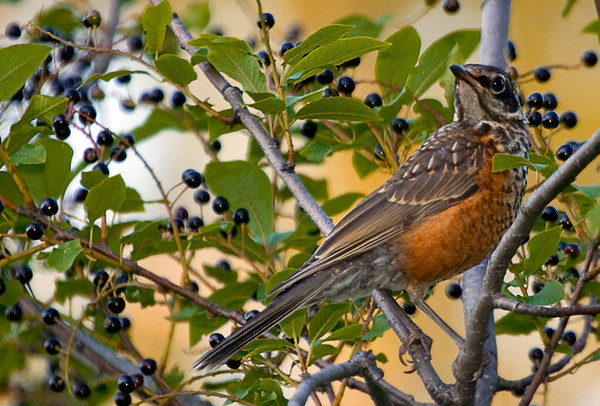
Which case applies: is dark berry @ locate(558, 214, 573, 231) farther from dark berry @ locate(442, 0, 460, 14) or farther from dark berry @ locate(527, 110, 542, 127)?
dark berry @ locate(442, 0, 460, 14)

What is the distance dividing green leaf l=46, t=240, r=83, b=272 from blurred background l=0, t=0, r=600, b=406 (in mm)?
2665

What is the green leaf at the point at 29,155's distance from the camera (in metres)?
2.81

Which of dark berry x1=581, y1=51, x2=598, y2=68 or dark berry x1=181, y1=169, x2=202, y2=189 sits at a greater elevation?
dark berry x1=581, y1=51, x2=598, y2=68

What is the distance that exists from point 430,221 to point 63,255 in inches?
61.7

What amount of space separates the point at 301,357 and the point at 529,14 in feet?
14.0

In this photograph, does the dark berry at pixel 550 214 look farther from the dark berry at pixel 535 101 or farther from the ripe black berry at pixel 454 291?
the ripe black berry at pixel 454 291

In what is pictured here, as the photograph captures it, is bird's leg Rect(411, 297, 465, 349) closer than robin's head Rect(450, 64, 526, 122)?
Yes

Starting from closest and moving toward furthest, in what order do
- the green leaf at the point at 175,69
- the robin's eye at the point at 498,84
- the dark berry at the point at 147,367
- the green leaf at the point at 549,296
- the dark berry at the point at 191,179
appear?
the green leaf at the point at 549,296
the green leaf at the point at 175,69
the dark berry at the point at 147,367
the dark berry at the point at 191,179
the robin's eye at the point at 498,84

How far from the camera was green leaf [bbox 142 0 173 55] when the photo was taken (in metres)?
2.99

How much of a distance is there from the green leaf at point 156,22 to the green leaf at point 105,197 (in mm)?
537

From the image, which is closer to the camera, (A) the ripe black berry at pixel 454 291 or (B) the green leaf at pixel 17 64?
(B) the green leaf at pixel 17 64

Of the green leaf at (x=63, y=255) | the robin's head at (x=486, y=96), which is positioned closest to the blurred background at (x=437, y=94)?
the robin's head at (x=486, y=96)

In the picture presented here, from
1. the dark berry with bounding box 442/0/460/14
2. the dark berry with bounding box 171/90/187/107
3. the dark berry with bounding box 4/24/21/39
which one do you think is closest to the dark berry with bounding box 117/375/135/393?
the dark berry with bounding box 171/90/187/107

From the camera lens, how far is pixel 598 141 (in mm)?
1995
